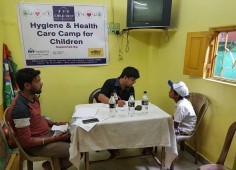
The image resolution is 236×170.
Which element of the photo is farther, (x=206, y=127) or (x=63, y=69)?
(x=63, y=69)

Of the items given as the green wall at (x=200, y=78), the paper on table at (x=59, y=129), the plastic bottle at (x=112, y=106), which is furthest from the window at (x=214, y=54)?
the paper on table at (x=59, y=129)

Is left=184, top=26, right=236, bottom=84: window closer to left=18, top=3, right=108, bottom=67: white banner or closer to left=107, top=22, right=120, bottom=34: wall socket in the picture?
left=107, top=22, right=120, bottom=34: wall socket

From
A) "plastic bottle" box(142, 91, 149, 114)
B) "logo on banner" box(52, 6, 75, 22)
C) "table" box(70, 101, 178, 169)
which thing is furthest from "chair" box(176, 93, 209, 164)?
"logo on banner" box(52, 6, 75, 22)

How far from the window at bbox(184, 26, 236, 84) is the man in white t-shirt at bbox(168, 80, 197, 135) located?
0.40 m

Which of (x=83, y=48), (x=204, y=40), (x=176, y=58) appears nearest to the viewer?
(x=204, y=40)

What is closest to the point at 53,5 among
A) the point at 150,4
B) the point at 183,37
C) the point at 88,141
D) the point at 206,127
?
the point at 150,4

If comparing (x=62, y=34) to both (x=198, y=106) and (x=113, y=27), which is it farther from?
(x=198, y=106)

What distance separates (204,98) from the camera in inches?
90.9

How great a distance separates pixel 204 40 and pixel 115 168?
192 cm

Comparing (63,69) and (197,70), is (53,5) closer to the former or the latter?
(63,69)

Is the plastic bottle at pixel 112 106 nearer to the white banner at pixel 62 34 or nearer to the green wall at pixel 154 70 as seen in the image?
the green wall at pixel 154 70

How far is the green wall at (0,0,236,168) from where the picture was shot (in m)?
2.16

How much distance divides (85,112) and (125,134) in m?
0.48

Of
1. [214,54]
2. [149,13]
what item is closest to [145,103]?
[214,54]
